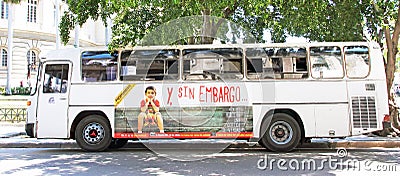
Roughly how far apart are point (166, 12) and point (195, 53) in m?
1.47

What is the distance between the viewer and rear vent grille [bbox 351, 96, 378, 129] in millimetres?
9258

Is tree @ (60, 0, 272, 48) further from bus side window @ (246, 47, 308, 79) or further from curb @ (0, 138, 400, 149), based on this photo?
curb @ (0, 138, 400, 149)

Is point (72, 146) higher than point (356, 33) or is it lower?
lower

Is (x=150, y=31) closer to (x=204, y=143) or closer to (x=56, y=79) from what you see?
(x=56, y=79)

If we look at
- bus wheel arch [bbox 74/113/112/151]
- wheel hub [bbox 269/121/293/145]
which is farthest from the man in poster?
wheel hub [bbox 269/121/293/145]

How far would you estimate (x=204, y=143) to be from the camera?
10992mm

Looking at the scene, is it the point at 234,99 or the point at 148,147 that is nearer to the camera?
the point at 234,99

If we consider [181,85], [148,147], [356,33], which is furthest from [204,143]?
[356,33]

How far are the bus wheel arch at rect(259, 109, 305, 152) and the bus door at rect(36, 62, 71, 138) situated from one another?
565cm

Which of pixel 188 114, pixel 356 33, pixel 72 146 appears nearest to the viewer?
pixel 188 114

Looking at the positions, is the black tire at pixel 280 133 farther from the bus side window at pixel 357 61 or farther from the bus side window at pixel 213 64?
the bus side window at pixel 357 61

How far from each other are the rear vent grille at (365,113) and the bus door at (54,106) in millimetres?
8081

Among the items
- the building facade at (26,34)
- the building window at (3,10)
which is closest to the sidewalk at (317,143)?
the building facade at (26,34)

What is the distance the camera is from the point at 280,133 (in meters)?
9.62
